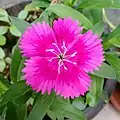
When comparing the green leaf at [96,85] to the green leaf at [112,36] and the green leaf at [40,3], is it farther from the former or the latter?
the green leaf at [40,3]

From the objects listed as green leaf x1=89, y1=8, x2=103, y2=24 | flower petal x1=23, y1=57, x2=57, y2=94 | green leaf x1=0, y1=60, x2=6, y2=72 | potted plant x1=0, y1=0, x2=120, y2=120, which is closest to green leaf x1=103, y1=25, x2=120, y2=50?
potted plant x1=0, y1=0, x2=120, y2=120

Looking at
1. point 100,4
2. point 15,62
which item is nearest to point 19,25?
point 15,62

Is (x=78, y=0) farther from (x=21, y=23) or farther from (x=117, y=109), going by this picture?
(x=117, y=109)

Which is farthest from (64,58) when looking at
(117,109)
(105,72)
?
(117,109)

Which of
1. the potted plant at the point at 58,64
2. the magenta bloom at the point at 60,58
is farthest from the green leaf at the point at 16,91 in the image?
the magenta bloom at the point at 60,58

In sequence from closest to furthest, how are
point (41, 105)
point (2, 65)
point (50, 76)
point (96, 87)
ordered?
point (50, 76) → point (41, 105) → point (96, 87) → point (2, 65)

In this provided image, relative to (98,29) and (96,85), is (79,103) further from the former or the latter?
(98,29)
